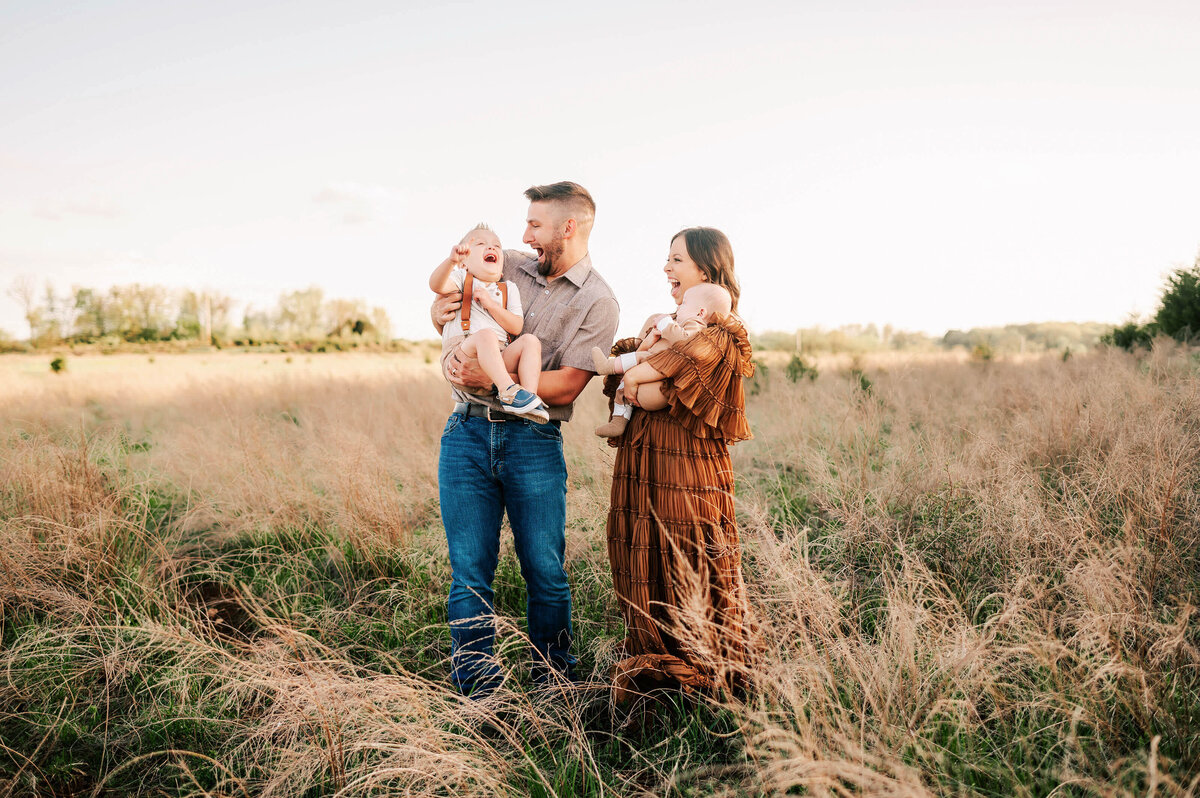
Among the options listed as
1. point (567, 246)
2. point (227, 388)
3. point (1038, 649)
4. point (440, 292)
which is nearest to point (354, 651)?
point (440, 292)

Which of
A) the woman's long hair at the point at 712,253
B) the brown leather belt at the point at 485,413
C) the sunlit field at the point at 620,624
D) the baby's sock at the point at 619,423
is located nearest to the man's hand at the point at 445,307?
the brown leather belt at the point at 485,413

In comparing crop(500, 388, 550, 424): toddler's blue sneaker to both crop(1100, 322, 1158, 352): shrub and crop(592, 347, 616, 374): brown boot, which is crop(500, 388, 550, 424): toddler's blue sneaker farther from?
A: crop(1100, 322, 1158, 352): shrub

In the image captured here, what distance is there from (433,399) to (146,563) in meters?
6.50

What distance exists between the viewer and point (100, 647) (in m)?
3.19

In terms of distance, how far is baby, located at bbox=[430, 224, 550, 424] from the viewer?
2.81 m

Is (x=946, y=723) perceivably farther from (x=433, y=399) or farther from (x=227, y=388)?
(x=227, y=388)

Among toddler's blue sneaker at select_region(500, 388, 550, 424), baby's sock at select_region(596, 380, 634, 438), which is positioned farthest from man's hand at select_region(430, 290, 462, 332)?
baby's sock at select_region(596, 380, 634, 438)

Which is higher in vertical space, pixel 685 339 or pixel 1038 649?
pixel 685 339

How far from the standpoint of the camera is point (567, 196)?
2982 mm

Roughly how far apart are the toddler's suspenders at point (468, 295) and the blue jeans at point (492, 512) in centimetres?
45

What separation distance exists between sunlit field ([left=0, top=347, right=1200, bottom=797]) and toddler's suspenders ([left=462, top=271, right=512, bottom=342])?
138 centimetres

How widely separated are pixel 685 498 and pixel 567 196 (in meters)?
1.51

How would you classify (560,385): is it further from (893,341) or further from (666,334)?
(893,341)

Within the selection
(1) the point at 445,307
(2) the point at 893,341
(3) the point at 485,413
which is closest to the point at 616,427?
(3) the point at 485,413
